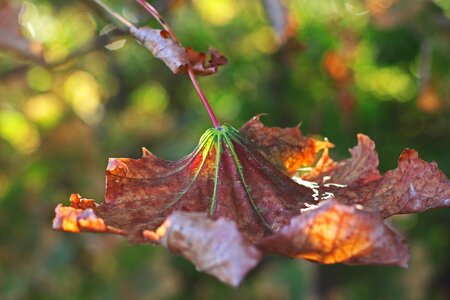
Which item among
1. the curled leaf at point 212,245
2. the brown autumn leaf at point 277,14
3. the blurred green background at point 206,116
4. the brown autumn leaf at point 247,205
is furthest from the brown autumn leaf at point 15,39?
the curled leaf at point 212,245

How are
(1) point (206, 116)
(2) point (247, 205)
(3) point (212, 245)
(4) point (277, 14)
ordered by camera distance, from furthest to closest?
(1) point (206, 116), (4) point (277, 14), (2) point (247, 205), (3) point (212, 245)

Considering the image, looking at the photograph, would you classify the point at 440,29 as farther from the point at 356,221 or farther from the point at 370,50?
the point at 356,221

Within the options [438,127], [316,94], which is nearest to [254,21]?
[316,94]

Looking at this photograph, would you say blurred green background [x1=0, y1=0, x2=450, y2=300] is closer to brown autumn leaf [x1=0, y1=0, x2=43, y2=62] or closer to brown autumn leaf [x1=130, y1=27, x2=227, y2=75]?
brown autumn leaf [x1=0, y1=0, x2=43, y2=62]

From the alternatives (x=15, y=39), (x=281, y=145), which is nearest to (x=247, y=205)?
(x=281, y=145)

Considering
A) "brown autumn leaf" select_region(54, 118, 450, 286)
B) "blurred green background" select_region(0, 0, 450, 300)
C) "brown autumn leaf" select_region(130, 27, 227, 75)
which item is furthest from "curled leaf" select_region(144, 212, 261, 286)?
"blurred green background" select_region(0, 0, 450, 300)

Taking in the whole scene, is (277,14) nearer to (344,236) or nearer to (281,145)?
(281,145)

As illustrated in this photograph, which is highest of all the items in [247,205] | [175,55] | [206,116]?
[175,55]
